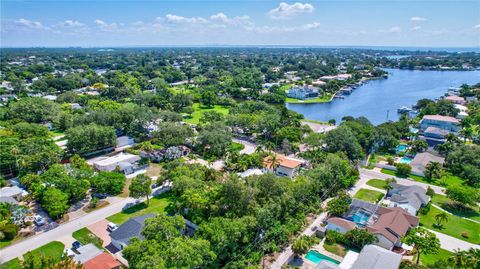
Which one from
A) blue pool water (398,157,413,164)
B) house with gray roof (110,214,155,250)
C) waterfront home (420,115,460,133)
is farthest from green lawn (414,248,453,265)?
waterfront home (420,115,460,133)

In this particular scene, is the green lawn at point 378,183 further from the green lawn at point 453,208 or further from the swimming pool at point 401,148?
the swimming pool at point 401,148

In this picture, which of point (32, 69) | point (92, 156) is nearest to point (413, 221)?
point (92, 156)

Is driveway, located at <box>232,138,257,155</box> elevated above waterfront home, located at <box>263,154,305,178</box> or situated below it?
below

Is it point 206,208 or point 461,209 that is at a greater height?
point 206,208

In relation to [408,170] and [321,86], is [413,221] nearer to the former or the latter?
[408,170]

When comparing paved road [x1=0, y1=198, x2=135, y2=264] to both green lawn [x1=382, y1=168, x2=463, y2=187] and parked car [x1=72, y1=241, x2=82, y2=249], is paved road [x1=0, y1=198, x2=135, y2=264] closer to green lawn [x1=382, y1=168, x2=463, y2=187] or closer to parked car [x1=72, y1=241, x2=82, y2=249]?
parked car [x1=72, y1=241, x2=82, y2=249]

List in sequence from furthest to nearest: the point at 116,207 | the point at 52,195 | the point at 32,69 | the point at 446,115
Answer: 1. the point at 32,69
2. the point at 446,115
3. the point at 116,207
4. the point at 52,195

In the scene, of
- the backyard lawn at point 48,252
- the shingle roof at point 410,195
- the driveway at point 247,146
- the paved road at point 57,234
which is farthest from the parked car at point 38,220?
the shingle roof at point 410,195
